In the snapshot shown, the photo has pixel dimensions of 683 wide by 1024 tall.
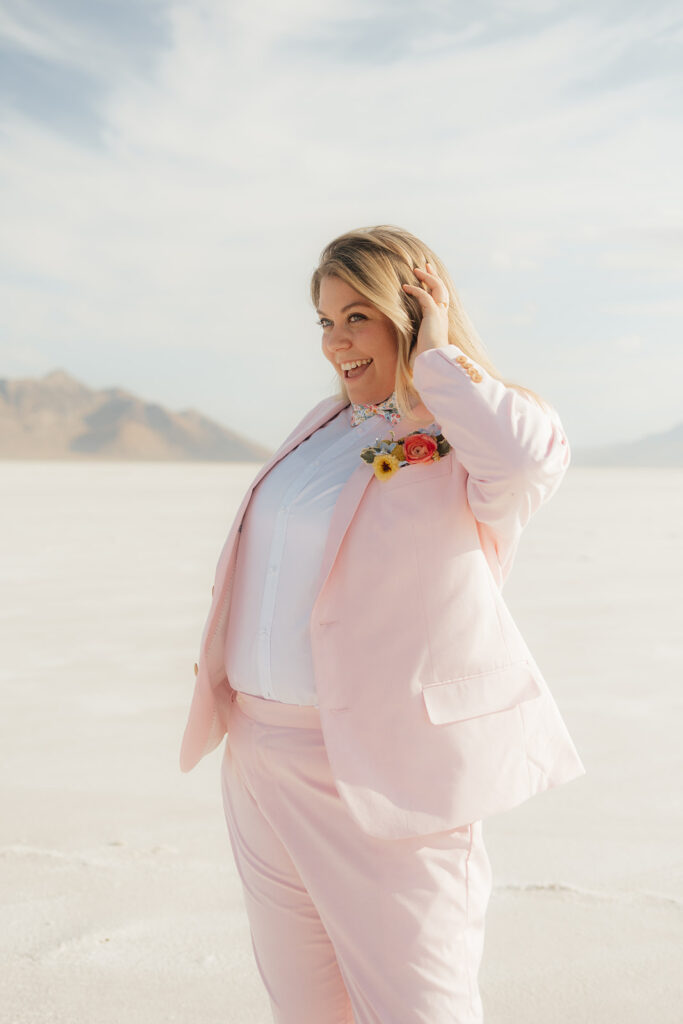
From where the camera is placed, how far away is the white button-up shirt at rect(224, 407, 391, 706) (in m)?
1.98

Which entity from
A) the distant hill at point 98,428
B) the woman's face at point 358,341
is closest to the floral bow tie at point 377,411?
the woman's face at point 358,341

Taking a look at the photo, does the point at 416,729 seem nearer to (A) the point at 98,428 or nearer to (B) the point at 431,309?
(B) the point at 431,309

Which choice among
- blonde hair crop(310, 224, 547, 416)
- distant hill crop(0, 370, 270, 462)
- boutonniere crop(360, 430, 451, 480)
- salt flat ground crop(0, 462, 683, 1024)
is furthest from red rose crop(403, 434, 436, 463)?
distant hill crop(0, 370, 270, 462)

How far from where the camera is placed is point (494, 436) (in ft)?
5.90

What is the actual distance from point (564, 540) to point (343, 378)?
1202 cm

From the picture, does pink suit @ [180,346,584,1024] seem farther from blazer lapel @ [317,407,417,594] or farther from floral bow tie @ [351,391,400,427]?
floral bow tie @ [351,391,400,427]

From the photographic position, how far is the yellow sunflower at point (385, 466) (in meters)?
1.92

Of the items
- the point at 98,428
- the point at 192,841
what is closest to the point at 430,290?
the point at 192,841

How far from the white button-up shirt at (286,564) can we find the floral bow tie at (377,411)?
12mm

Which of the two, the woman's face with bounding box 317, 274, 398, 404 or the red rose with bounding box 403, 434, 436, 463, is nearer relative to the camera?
the red rose with bounding box 403, 434, 436, 463

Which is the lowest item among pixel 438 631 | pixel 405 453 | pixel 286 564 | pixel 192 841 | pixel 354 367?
pixel 192 841

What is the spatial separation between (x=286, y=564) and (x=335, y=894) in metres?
0.62

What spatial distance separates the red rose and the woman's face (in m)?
0.23

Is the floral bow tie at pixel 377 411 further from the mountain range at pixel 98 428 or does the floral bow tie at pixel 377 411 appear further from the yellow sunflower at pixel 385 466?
the mountain range at pixel 98 428
